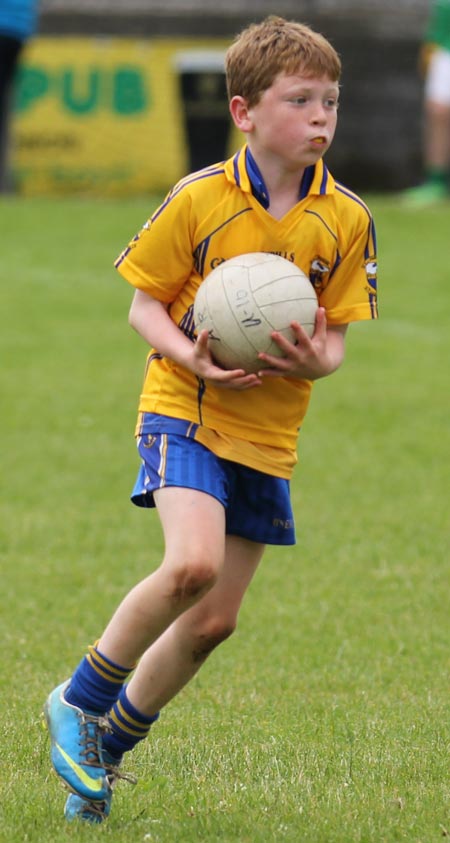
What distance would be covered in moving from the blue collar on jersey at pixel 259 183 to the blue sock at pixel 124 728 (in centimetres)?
148

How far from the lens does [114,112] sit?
1738 cm

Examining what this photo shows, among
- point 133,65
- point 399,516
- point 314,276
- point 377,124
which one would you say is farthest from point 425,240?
point 314,276

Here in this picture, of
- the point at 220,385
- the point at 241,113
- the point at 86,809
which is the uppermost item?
the point at 241,113

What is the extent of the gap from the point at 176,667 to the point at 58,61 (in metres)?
13.8

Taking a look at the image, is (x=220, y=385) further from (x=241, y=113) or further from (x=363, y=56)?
(x=363, y=56)

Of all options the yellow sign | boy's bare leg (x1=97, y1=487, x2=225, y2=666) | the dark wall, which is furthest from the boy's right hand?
the dark wall

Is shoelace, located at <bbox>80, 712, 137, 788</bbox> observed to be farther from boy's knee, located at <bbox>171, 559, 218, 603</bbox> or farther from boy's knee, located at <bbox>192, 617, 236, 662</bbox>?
boy's knee, located at <bbox>171, 559, 218, 603</bbox>

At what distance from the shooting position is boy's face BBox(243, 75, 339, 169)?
435cm

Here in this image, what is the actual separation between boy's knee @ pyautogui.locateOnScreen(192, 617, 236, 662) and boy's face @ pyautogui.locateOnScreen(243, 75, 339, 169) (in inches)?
52.6

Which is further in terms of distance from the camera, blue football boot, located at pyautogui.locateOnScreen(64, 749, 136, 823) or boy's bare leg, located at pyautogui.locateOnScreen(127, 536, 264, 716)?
boy's bare leg, located at pyautogui.locateOnScreen(127, 536, 264, 716)

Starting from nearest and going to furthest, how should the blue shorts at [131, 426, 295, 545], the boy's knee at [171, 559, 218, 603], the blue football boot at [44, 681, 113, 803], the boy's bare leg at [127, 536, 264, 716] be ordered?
1. the boy's knee at [171, 559, 218, 603]
2. the blue football boot at [44, 681, 113, 803]
3. the blue shorts at [131, 426, 295, 545]
4. the boy's bare leg at [127, 536, 264, 716]

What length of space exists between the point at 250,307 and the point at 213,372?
0.21 meters

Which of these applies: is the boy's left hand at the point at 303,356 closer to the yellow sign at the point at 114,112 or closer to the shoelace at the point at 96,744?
the shoelace at the point at 96,744

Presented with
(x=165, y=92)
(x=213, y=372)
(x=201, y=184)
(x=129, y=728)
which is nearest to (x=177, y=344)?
(x=213, y=372)
